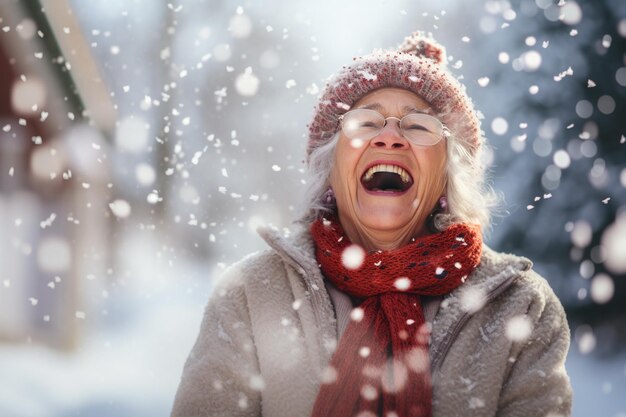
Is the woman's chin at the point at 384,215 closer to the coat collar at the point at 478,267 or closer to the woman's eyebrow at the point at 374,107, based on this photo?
the coat collar at the point at 478,267

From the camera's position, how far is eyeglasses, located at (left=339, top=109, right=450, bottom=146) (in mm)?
2717

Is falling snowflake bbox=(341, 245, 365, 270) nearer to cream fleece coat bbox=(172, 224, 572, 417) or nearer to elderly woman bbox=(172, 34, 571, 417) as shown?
elderly woman bbox=(172, 34, 571, 417)

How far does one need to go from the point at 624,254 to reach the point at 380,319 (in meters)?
4.80

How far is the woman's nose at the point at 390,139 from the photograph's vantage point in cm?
267

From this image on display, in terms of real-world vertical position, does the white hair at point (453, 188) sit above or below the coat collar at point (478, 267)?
above

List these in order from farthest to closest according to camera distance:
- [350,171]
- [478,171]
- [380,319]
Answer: [478,171] < [350,171] < [380,319]

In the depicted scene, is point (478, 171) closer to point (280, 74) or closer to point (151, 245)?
point (280, 74)

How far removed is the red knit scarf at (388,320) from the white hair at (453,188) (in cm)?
21

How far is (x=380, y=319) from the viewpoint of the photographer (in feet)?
8.02

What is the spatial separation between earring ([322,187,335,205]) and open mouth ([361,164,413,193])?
190 millimetres

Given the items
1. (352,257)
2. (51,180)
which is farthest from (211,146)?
(352,257)

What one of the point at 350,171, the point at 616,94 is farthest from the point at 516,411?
the point at 616,94

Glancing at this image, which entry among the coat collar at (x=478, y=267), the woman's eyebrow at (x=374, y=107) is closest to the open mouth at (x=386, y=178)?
the woman's eyebrow at (x=374, y=107)

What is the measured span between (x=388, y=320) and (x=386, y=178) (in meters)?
0.84
